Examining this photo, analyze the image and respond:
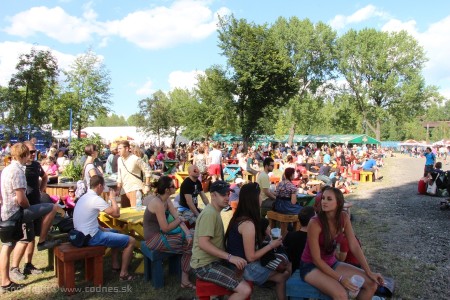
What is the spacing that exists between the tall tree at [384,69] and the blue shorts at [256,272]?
51.0m

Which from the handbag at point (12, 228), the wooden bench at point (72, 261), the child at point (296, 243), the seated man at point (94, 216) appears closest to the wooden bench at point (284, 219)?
the child at point (296, 243)

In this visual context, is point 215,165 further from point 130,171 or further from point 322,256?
point 322,256

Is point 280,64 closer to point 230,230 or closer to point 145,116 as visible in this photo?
point 145,116

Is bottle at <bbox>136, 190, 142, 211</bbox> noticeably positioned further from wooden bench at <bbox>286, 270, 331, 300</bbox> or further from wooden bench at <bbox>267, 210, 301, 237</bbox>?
wooden bench at <bbox>286, 270, 331, 300</bbox>

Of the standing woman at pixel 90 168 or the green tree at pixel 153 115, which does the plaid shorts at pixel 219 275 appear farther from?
the green tree at pixel 153 115

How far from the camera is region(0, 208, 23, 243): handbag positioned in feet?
13.8

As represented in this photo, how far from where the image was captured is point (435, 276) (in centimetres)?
490

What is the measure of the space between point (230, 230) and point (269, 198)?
3.55 metres

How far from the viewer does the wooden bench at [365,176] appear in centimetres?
1609

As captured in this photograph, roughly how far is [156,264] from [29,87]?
13515 millimetres

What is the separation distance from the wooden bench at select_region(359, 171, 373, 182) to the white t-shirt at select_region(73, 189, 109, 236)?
14122 mm

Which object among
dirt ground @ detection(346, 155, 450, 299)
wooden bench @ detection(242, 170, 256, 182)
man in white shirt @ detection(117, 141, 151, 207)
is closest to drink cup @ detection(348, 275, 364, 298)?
dirt ground @ detection(346, 155, 450, 299)

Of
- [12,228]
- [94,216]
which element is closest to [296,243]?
[94,216]

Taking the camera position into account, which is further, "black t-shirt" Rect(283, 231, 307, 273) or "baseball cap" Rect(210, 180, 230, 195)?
"black t-shirt" Rect(283, 231, 307, 273)
